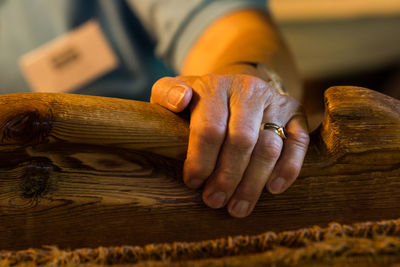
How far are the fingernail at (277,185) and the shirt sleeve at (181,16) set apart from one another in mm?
597

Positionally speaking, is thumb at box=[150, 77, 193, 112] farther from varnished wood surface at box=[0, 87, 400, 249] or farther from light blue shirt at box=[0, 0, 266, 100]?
light blue shirt at box=[0, 0, 266, 100]

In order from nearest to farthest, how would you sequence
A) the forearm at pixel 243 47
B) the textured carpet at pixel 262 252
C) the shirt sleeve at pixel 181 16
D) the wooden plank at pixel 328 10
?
the textured carpet at pixel 262 252, the forearm at pixel 243 47, the shirt sleeve at pixel 181 16, the wooden plank at pixel 328 10

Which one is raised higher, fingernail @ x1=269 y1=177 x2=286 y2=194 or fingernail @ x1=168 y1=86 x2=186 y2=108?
fingernail @ x1=168 y1=86 x2=186 y2=108

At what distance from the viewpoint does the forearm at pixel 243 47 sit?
63 centimetres

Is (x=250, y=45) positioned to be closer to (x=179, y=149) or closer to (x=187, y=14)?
(x=187, y=14)

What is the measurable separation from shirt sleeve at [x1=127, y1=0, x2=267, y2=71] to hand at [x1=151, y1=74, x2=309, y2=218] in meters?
0.55

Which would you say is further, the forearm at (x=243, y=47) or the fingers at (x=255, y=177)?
the forearm at (x=243, y=47)

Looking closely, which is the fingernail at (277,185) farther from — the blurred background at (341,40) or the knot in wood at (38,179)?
the blurred background at (341,40)

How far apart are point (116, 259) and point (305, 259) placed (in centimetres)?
13

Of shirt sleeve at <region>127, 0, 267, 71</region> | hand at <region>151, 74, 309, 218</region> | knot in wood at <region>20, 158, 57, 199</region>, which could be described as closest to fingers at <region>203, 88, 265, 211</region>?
hand at <region>151, 74, 309, 218</region>

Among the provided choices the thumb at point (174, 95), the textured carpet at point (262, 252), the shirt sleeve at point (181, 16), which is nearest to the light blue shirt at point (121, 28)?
the shirt sleeve at point (181, 16)

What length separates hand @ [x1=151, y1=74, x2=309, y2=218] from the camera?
288mm

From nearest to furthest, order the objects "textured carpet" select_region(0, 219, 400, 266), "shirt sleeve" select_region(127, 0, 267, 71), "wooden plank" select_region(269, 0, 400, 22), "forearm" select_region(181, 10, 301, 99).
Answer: "textured carpet" select_region(0, 219, 400, 266)
"forearm" select_region(181, 10, 301, 99)
"shirt sleeve" select_region(127, 0, 267, 71)
"wooden plank" select_region(269, 0, 400, 22)

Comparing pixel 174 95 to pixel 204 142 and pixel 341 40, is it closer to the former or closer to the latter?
pixel 204 142
